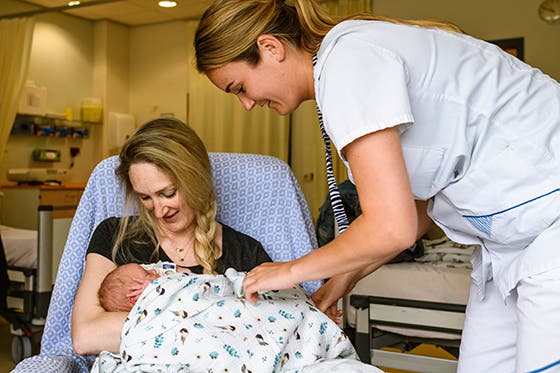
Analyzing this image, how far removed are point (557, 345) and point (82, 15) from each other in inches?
244

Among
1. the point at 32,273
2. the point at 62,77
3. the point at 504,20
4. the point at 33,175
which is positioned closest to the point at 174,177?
the point at 32,273

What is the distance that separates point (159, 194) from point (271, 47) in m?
0.73

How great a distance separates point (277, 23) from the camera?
118 cm

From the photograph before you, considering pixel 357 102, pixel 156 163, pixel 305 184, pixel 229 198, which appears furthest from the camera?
pixel 305 184

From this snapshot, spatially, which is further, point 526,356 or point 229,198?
point 229,198

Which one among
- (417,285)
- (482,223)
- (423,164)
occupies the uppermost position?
(423,164)

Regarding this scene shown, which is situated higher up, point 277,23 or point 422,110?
point 277,23

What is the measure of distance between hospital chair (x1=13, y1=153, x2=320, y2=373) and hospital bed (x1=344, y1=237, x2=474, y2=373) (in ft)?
2.52

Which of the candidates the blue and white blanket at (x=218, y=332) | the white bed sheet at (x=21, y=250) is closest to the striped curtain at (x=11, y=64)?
the white bed sheet at (x=21, y=250)

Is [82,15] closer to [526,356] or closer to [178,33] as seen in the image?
[178,33]

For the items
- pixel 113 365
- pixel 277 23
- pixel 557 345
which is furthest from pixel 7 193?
pixel 557 345

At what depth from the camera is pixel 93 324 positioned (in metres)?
1.53

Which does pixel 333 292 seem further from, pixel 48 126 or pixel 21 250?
pixel 48 126

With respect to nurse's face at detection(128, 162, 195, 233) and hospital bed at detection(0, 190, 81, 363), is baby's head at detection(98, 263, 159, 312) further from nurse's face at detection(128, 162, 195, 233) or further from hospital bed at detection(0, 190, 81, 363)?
hospital bed at detection(0, 190, 81, 363)
